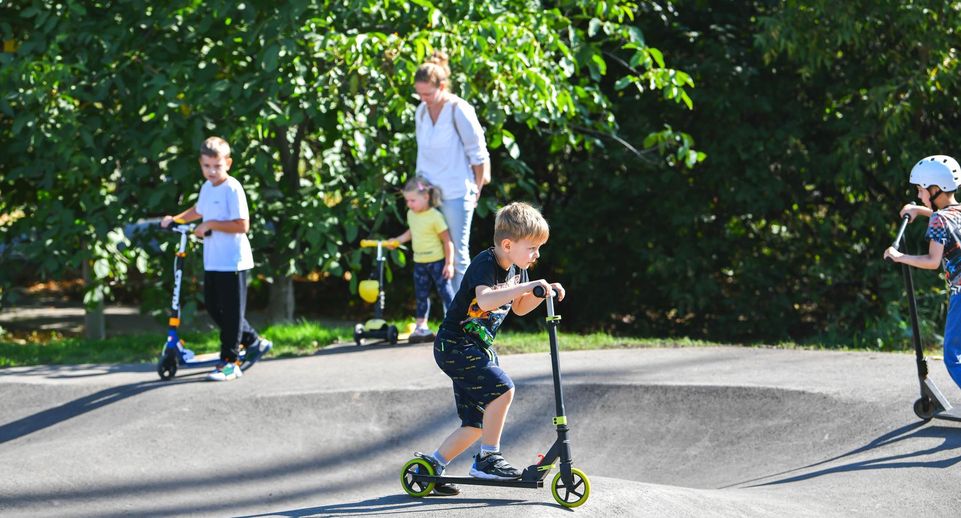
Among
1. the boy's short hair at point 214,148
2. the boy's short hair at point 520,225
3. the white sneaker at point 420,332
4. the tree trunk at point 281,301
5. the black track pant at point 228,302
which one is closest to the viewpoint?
the boy's short hair at point 520,225

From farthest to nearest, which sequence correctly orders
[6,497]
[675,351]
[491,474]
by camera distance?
1. [675,351]
2. [6,497]
3. [491,474]

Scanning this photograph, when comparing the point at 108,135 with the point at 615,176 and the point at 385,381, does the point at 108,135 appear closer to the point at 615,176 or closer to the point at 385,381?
the point at 385,381

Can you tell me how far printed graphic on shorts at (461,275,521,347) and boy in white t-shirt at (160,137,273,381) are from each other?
305cm

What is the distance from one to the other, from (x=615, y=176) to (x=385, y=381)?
518 centimetres

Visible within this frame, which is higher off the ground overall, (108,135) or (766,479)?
(108,135)

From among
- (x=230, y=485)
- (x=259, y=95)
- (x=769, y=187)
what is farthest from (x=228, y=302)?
(x=769, y=187)

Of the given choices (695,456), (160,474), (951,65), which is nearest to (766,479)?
(695,456)

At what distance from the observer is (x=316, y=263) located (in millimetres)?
9625

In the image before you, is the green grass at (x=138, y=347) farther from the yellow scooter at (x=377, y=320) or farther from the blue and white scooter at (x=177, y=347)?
the blue and white scooter at (x=177, y=347)

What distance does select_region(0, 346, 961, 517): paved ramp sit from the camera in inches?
226

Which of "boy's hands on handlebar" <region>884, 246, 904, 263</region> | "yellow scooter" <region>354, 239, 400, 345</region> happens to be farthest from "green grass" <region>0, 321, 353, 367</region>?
"boy's hands on handlebar" <region>884, 246, 904, 263</region>

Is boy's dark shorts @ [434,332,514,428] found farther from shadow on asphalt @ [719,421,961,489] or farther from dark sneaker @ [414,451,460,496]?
shadow on asphalt @ [719,421,961,489]

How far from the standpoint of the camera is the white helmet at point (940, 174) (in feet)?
20.1

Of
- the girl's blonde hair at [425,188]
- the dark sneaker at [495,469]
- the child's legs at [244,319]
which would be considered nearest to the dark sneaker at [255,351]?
the child's legs at [244,319]
